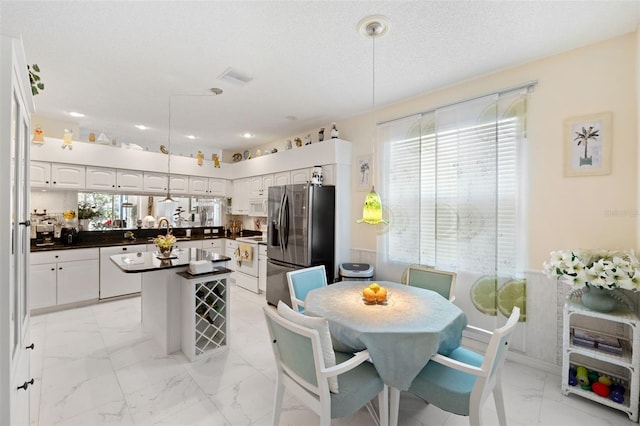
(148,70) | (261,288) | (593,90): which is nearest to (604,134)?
(593,90)

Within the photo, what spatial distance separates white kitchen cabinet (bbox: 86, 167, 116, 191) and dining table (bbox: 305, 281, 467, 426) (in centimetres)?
419

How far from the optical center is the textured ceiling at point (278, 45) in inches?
75.8

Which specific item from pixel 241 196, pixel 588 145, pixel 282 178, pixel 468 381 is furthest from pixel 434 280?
pixel 241 196

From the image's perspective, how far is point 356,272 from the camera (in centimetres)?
343

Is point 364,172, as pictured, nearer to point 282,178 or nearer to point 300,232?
point 300,232

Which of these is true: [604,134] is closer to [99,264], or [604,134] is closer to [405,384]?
[405,384]

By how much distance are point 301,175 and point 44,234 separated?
12.6 ft

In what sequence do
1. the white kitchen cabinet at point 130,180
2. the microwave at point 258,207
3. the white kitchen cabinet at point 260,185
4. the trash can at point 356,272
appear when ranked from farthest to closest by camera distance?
the microwave at point 258,207
the white kitchen cabinet at point 260,185
the white kitchen cabinet at point 130,180
the trash can at point 356,272

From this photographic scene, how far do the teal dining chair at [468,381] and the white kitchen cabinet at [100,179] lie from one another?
5.04 metres

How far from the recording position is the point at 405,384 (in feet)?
5.29

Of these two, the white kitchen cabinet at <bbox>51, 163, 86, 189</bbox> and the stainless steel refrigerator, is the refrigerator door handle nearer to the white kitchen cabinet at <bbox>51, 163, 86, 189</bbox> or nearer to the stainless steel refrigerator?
the stainless steel refrigerator

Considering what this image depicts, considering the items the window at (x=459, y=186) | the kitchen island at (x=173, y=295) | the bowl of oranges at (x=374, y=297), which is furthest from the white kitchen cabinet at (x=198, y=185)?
the bowl of oranges at (x=374, y=297)

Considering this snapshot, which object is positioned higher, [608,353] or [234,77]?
[234,77]

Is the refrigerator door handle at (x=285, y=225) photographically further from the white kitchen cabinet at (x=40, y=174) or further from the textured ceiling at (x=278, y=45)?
Answer: the white kitchen cabinet at (x=40, y=174)
